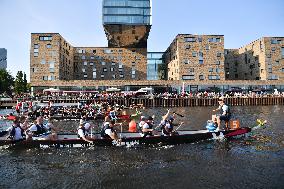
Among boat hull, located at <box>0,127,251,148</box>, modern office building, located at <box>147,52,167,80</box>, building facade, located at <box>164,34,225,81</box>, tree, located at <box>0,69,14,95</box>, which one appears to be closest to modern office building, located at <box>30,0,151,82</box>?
building facade, located at <box>164,34,225,81</box>

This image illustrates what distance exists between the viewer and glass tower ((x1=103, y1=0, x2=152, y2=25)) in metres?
95.3

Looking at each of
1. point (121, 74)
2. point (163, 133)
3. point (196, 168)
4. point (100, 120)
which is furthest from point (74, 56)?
point (196, 168)

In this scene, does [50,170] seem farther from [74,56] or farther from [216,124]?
[74,56]

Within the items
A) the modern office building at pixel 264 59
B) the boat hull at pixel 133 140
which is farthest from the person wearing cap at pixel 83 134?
the modern office building at pixel 264 59

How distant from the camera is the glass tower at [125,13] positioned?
95.3m

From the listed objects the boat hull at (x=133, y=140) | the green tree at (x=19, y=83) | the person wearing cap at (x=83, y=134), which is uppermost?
the green tree at (x=19, y=83)

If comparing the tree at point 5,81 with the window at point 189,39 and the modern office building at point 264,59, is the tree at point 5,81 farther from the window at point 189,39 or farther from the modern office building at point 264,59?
the modern office building at point 264,59

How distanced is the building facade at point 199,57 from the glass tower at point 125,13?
13.6 meters

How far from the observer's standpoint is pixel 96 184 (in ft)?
46.1

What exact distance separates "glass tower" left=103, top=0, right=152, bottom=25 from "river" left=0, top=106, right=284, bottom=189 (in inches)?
3069

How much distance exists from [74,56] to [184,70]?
40.1 m

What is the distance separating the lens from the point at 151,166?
1697 centimetres

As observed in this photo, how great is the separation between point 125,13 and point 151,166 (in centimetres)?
8452

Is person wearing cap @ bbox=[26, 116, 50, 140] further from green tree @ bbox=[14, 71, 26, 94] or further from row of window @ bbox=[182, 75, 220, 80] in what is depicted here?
green tree @ bbox=[14, 71, 26, 94]
